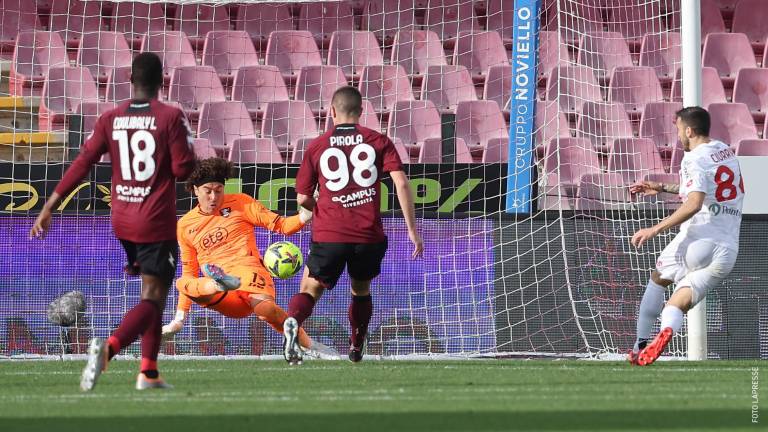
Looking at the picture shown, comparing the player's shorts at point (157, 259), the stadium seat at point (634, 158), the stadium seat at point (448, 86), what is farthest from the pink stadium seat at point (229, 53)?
the player's shorts at point (157, 259)

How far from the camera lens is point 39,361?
382 inches

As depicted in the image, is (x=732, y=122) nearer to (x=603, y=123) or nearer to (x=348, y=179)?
(x=603, y=123)

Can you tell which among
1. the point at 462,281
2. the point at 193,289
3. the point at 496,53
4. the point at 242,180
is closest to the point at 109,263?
the point at 242,180

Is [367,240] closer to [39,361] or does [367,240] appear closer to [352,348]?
[352,348]

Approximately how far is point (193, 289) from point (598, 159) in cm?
548

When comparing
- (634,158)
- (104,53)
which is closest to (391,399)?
(634,158)

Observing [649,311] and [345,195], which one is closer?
[345,195]

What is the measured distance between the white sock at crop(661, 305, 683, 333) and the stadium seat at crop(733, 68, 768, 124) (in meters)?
8.23

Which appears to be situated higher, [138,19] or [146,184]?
[138,19]

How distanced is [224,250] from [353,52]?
6341 millimetres

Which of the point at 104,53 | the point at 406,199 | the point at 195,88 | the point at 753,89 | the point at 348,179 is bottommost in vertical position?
the point at 406,199

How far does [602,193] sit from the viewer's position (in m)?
11.9

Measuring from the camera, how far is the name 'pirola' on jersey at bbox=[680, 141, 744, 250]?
8227 millimetres

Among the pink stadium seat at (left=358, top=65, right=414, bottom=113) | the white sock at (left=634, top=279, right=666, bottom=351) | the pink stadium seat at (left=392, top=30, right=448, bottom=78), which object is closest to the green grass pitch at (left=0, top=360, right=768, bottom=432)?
the white sock at (left=634, top=279, right=666, bottom=351)
